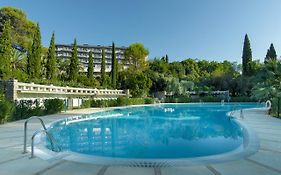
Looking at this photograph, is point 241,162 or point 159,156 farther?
point 159,156

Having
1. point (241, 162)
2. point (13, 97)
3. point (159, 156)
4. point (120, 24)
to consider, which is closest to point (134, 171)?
point (241, 162)

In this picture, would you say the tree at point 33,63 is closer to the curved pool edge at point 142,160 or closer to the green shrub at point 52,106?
the green shrub at point 52,106

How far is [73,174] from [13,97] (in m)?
13.3

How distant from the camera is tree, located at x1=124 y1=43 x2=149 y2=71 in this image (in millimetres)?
56438

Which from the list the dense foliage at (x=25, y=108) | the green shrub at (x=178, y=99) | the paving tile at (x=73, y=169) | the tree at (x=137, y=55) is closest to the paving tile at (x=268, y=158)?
the paving tile at (x=73, y=169)

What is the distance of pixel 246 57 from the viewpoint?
5009cm

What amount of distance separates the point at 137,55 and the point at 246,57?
2075 cm

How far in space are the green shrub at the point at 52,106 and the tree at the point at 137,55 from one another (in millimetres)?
37992

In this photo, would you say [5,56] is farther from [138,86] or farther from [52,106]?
[138,86]

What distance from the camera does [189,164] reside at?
5168 millimetres

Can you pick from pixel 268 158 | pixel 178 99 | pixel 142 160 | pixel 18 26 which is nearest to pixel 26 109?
pixel 142 160

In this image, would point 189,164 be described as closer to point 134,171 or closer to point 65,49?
point 134,171

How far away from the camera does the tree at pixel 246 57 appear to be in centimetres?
4901

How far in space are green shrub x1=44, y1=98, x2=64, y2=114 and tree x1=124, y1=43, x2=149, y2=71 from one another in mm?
37992
